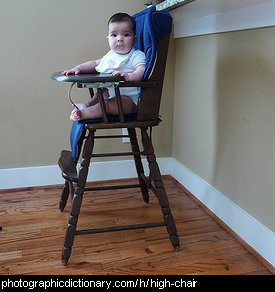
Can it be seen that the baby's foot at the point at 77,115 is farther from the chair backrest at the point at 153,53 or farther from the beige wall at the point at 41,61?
the beige wall at the point at 41,61

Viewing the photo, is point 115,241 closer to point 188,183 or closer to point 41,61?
point 188,183

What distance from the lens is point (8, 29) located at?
5.85 feet

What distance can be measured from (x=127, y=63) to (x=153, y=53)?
13 cm

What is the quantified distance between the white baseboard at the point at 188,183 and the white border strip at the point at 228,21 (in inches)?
30.1

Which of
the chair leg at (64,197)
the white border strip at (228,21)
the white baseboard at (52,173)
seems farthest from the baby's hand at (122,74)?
the white baseboard at (52,173)

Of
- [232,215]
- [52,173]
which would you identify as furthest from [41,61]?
[232,215]

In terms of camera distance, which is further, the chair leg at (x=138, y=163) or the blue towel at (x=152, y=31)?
the chair leg at (x=138, y=163)

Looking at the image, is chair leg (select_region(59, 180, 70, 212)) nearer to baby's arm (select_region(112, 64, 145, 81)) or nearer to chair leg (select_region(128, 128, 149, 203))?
chair leg (select_region(128, 128, 149, 203))

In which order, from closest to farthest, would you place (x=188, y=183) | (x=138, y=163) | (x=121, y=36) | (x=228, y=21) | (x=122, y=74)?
(x=122, y=74)
(x=121, y=36)
(x=228, y=21)
(x=138, y=163)
(x=188, y=183)

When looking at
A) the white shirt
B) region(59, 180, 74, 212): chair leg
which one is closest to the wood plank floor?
region(59, 180, 74, 212): chair leg

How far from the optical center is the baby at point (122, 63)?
1320 millimetres

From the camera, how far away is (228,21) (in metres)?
1.46

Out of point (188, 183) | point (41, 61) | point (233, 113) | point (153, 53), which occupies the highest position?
point (153, 53)

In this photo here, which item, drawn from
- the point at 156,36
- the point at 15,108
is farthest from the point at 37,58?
the point at 156,36
